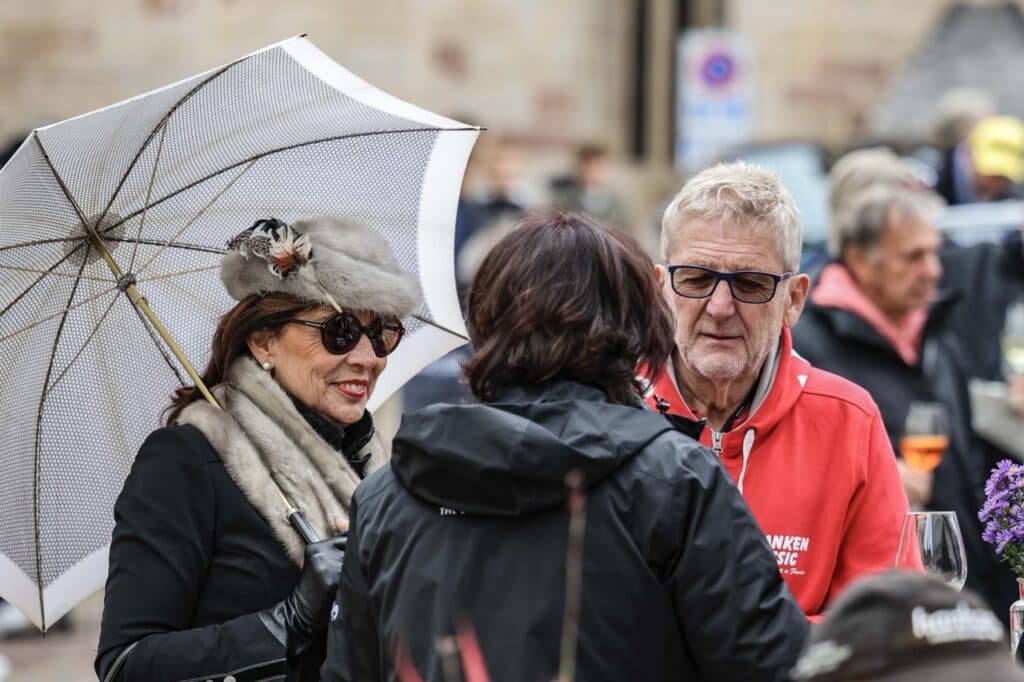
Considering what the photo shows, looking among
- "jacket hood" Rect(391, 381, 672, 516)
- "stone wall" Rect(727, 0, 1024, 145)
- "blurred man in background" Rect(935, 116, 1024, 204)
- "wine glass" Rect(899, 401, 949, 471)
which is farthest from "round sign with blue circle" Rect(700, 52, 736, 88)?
"jacket hood" Rect(391, 381, 672, 516)

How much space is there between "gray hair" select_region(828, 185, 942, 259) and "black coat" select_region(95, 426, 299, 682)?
156 inches

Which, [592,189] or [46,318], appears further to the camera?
[592,189]

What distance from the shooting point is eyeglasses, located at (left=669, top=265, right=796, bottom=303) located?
4.42 m

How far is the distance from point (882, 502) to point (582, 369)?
1.14 metres

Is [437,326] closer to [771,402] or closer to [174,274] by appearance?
[174,274]

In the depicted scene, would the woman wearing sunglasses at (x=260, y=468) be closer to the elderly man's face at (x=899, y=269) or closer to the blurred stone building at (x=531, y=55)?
the elderly man's face at (x=899, y=269)

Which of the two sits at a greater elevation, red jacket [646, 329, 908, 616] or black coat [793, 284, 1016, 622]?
red jacket [646, 329, 908, 616]

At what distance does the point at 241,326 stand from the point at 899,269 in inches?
147

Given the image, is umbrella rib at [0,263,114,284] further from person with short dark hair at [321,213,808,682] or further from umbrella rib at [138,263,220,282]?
person with short dark hair at [321,213,808,682]

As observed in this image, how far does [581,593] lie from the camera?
3369 millimetres

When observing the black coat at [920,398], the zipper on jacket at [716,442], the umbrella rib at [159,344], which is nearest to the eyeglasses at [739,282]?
the zipper on jacket at [716,442]

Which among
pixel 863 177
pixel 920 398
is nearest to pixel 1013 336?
pixel 920 398

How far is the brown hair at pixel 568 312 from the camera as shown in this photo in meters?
3.54

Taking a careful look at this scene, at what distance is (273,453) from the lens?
14.8 ft
